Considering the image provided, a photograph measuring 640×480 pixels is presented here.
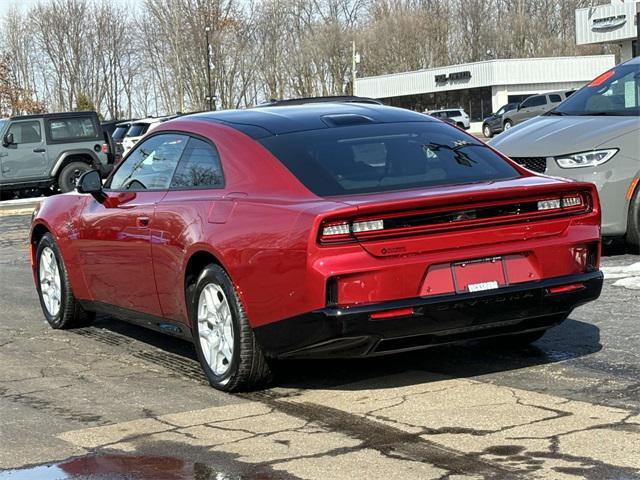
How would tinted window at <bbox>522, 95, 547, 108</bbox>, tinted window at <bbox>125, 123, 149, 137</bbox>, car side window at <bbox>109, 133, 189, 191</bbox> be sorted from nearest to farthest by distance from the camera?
car side window at <bbox>109, 133, 189, 191</bbox> < tinted window at <bbox>125, 123, 149, 137</bbox> < tinted window at <bbox>522, 95, 547, 108</bbox>

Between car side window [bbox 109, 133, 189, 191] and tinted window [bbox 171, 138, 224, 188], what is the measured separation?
9 centimetres

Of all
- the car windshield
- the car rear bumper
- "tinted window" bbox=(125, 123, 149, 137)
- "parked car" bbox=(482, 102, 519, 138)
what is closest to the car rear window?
the car rear bumper

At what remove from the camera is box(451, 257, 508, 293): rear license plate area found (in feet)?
18.6

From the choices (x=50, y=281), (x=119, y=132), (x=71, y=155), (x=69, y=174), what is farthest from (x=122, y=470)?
(x=119, y=132)

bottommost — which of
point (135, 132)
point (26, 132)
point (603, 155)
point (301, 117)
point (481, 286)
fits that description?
point (481, 286)

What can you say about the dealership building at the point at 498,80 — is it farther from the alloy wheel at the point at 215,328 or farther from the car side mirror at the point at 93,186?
the alloy wheel at the point at 215,328

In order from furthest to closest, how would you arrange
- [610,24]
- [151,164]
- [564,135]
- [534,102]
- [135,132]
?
[534,102], [610,24], [135,132], [564,135], [151,164]

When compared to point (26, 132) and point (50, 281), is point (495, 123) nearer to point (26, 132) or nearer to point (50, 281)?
point (26, 132)

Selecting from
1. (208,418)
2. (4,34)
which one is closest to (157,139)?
(208,418)

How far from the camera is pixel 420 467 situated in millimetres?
4582

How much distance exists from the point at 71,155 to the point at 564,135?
18.9 m

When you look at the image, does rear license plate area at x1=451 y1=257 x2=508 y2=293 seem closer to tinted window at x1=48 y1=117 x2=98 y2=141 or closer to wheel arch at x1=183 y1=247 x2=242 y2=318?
wheel arch at x1=183 y1=247 x2=242 y2=318

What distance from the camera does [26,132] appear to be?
90.1 ft

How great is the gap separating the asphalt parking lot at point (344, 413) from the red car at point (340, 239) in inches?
11.0
